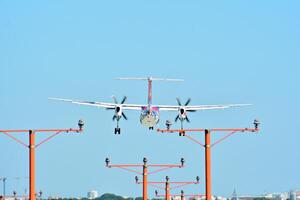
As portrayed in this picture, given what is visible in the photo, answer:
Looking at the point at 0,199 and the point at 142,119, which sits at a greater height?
the point at 142,119

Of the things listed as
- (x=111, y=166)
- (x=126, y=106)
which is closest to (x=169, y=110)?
(x=126, y=106)

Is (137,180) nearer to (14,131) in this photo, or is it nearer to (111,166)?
(111,166)

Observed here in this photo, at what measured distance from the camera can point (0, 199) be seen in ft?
307

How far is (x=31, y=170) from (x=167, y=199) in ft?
128

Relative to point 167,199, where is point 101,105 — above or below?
above

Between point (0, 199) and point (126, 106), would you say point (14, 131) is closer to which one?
point (0, 199)

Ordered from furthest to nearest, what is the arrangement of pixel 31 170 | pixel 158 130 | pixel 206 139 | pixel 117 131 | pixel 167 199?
pixel 117 131 < pixel 167 199 < pixel 158 130 < pixel 206 139 < pixel 31 170

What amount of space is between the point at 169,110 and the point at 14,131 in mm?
67931

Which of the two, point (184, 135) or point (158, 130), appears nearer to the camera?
point (184, 135)

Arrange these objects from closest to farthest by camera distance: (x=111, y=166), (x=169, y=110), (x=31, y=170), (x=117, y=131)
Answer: (x=31, y=170)
(x=111, y=166)
(x=117, y=131)
(x=169, y=110)

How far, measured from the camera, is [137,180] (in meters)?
102

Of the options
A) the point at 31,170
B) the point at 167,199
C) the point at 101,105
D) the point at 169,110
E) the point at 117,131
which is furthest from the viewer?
the point at 169,110

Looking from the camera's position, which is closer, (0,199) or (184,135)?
(184,135)

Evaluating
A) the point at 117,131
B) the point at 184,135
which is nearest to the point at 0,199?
the point at 117,131
